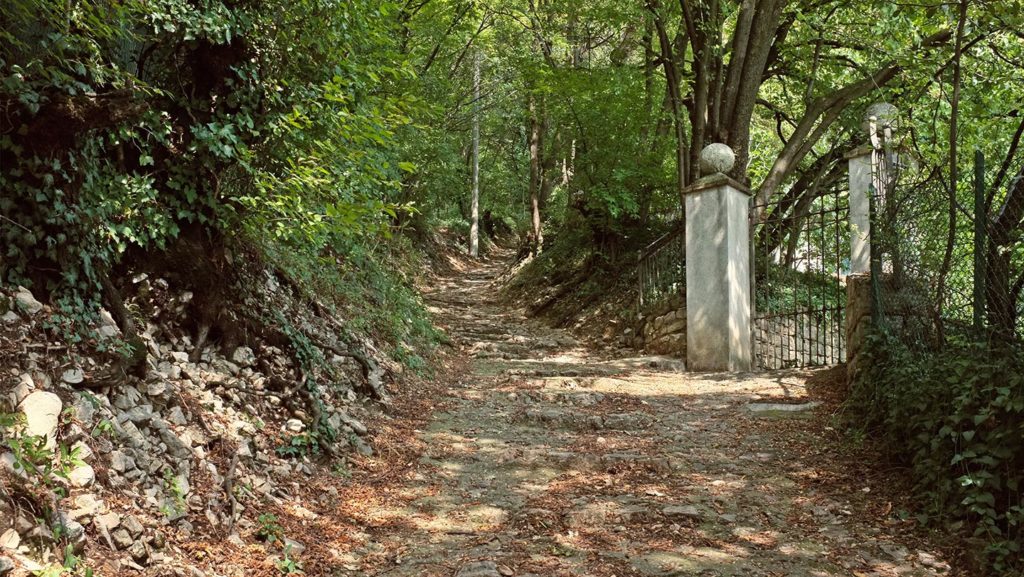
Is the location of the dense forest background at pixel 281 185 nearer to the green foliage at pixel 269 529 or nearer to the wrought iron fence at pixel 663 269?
the green foliage at pixel 269 529

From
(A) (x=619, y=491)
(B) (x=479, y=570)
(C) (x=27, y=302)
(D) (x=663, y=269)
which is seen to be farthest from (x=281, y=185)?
(D) (x=663, y=269)

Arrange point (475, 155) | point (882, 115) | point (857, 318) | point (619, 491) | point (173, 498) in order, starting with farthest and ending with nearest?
point (475, 155) < point (882, 115) < point (857, 318) < point (619, 491) < point (173, 498)

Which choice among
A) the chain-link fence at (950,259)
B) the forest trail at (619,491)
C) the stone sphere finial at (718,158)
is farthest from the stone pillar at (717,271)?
the chain-link fence at (950,259)

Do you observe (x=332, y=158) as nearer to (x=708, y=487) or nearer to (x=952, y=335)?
(x=708, y=487)

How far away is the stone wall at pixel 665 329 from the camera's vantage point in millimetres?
10070

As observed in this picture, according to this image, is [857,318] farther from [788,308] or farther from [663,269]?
[663,269]

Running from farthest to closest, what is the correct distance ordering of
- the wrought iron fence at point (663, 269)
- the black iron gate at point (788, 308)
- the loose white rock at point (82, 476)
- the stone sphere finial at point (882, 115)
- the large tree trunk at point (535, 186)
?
Result: the large tree trunk at point (535, 186)
the wrought iron fence at point (663, 269)
the black iron gate at point (788, 308)
the stone sphere finial at point (882, 115)
the loose white rock at point (82, 476)

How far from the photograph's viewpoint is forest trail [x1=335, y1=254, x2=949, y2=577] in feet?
11.4

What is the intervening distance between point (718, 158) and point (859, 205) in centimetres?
186

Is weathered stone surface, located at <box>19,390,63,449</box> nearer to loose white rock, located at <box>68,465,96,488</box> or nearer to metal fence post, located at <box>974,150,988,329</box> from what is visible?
loose white rock, located at <box>68,465,96,488</box>

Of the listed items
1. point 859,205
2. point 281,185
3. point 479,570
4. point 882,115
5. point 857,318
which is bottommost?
point 479,570

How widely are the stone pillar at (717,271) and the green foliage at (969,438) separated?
13.7 ft

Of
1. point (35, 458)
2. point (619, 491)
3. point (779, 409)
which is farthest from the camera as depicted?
point (779, 409)

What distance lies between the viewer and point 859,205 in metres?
8.30
